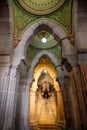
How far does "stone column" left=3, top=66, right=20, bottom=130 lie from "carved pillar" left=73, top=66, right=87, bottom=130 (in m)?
1.68

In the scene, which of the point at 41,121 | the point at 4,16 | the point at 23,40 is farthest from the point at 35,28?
the point at 41,121

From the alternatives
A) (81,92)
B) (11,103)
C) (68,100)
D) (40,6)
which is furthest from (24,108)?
(40,6)

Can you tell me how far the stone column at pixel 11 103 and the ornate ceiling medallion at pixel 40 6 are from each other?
218 centimetres

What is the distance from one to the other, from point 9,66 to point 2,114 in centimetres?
127

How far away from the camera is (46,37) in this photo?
6.98m

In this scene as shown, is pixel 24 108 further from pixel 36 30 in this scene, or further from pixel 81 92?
pixel 36 30

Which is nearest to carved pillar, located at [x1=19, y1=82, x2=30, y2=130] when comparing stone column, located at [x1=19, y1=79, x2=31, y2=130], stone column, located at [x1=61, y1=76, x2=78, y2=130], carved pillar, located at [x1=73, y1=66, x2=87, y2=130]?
stone column, located at [x1=19, y1=79, x2=31, y2=130]

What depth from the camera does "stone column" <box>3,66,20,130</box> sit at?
9.20 feet

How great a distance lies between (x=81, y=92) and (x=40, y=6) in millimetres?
3257

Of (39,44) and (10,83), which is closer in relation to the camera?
(10,83)

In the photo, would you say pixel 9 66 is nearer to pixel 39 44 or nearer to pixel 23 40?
pixel 23 40

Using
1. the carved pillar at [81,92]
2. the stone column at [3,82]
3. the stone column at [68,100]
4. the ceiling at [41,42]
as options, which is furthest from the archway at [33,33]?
the ceiling at [41,42]

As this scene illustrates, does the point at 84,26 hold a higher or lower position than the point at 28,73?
higher

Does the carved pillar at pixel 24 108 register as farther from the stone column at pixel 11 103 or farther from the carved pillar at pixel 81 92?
the carved pillar at pixel 81 92
